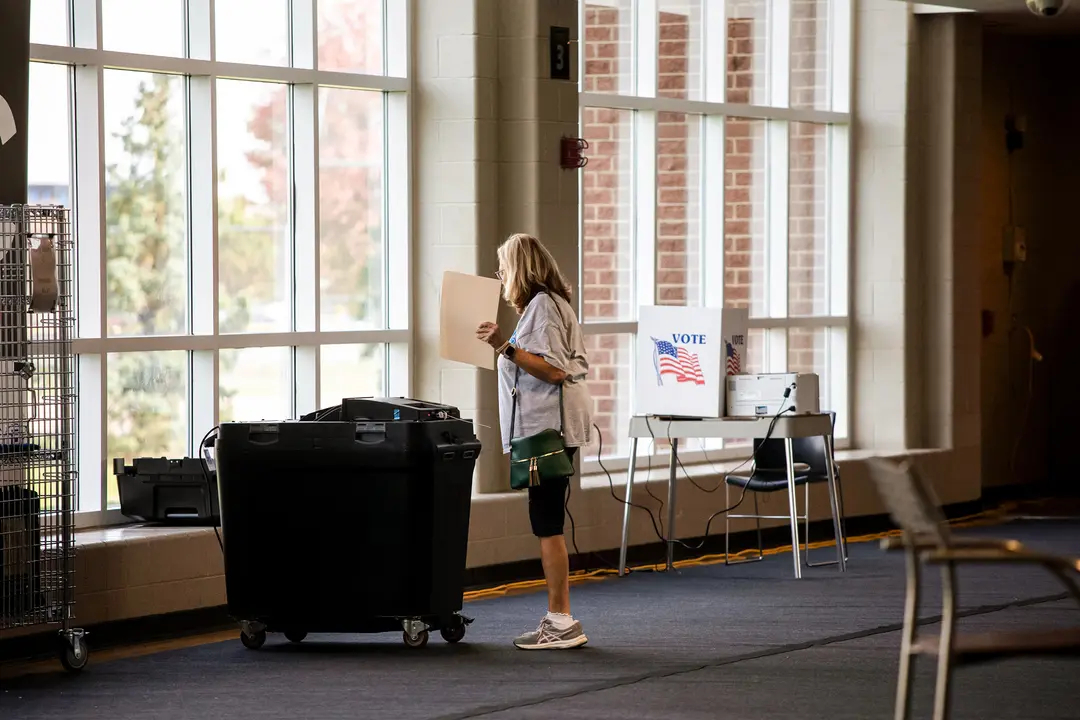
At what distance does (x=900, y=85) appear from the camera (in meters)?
9.51

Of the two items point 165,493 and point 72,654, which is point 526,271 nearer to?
point 165,493

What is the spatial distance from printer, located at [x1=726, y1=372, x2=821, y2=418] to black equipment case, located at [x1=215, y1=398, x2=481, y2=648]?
211 centimetres

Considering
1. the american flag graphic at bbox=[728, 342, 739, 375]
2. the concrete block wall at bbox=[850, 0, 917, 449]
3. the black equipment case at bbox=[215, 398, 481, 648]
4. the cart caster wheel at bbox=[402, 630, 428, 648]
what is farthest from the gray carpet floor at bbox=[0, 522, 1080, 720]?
the concrete block wall at bbox=[850, 0, 917, 449]

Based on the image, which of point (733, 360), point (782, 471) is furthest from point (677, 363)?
point (782, 471)

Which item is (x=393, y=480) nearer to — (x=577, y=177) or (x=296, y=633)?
(x=296, y=633)

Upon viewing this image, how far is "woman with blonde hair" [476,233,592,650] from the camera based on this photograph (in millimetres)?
5777

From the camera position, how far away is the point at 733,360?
25.0 ft

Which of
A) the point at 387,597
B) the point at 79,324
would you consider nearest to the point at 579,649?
the point at 387,597

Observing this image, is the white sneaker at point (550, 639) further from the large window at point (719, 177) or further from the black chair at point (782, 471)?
the large window at point (719, 177)

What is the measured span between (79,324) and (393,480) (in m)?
1.56

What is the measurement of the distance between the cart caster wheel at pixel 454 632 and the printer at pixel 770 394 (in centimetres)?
210

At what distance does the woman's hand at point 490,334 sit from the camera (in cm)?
582

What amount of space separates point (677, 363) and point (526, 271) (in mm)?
1948

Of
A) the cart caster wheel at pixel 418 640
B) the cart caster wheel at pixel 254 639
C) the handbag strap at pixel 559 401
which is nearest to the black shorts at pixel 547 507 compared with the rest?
the handbag strap at pixel 559 401
